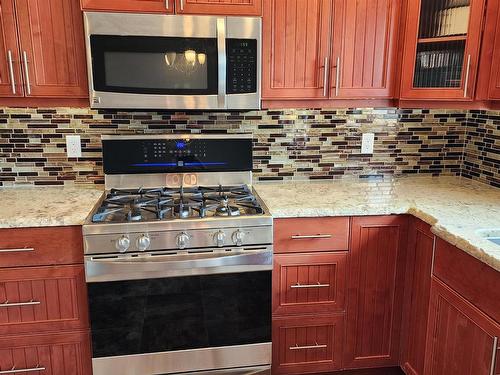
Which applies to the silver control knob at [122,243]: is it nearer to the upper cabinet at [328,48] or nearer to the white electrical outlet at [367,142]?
the upper cabinet at [328,48]

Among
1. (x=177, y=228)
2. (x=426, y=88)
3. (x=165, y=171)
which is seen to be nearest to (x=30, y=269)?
(x=177, y=228)

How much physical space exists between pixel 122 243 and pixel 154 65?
0.79 metres

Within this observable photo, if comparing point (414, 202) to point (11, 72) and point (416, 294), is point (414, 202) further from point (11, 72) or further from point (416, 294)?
point (11, 72)

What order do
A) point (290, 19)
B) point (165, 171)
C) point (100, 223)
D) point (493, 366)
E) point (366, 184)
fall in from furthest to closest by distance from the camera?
point (366, 184), point (165, 171), point (290, 19), point (100, 223), point (493, 366)

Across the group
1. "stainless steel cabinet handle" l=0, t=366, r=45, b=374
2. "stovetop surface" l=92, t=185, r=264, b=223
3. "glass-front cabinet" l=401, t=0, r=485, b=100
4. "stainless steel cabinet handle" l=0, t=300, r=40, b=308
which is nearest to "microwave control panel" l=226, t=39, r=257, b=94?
"stovetop surface" l=92, t=185, r=264, b=223

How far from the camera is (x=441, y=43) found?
1.99m

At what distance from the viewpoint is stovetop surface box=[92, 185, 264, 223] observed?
5.82 ft

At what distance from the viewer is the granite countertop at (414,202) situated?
1.57 m

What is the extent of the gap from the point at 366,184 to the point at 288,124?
1.78 ft

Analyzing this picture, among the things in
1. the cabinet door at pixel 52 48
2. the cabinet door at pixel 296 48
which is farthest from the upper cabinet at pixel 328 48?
the cabinet door at pixel 52 48

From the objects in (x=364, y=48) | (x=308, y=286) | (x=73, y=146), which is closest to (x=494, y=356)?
(x=308, y=286)

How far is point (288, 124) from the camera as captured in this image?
2.34m

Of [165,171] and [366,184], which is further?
[366,184]

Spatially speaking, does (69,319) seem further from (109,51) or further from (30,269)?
(109,51)
